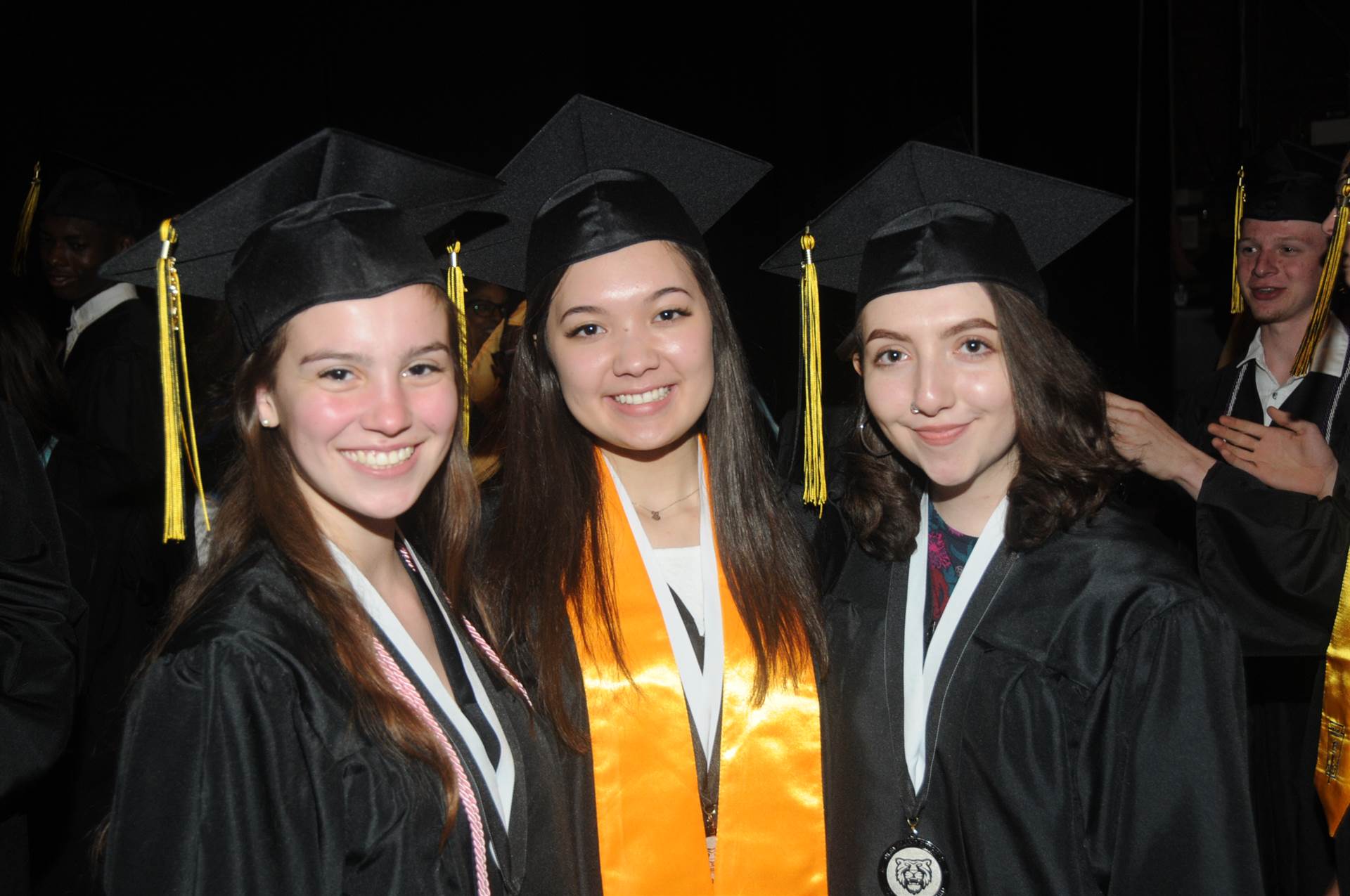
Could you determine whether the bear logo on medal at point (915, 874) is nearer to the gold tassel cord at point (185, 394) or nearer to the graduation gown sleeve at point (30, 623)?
the gold tassel cord at point (185, 394)

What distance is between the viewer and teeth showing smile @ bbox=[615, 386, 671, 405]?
212 cm

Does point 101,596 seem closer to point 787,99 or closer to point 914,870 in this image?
point 914,870

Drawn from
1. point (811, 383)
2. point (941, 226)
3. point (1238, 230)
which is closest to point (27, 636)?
point (811, 383)

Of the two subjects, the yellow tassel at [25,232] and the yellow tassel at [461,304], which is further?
the yellow tassel at [25,232]

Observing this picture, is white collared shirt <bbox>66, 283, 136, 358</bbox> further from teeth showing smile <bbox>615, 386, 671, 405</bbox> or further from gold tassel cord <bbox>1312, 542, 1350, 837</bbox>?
gold tassel cord <bbox>1312, 542, 1350, 837</bbox>

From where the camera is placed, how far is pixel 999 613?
1.94 metres

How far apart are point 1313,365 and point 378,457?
9.54 feet

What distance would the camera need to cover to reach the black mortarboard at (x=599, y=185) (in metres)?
2.20

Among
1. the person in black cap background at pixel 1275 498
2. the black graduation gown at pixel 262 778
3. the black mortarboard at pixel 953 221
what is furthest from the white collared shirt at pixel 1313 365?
the black graduation gown at pixel 262 778

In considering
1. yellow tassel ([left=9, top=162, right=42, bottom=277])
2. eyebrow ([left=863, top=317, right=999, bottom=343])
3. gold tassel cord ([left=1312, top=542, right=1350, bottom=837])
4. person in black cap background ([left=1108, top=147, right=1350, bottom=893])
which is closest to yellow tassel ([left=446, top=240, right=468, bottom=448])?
eyebrow ([left=863, top=317, right=999, bottom=343])

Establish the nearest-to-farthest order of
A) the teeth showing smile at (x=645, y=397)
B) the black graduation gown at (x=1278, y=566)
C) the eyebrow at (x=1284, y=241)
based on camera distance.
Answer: the teeth showing smile at (x=645, y=397)
the black graduation gown at (x=1278, y=566)
the eyebrow at (x=1284, y=241)

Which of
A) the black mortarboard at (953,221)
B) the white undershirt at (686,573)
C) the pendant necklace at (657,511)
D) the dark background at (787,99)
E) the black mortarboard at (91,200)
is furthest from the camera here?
the black mortarboard at (91,200)

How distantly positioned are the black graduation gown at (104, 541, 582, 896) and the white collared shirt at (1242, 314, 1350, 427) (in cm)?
280

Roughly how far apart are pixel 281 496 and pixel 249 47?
154 inches
